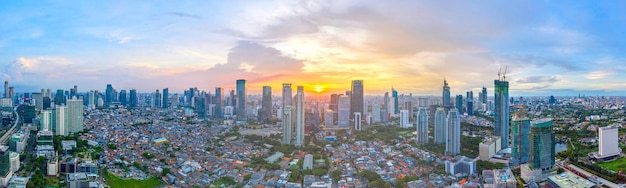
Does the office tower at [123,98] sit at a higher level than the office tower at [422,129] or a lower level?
higher

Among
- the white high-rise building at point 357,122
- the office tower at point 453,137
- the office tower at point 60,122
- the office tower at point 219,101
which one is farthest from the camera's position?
the office tower at point 219,101

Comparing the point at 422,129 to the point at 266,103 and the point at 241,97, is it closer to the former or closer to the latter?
the point at 266,103

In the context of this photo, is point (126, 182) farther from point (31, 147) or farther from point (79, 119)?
point (79, 119)

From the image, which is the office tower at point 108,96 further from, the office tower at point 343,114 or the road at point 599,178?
the road at point 599,178

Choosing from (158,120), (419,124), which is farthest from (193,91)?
(419,124)

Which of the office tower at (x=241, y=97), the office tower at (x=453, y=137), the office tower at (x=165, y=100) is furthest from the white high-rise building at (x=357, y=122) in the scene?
the office tower at (x=165, y=100)

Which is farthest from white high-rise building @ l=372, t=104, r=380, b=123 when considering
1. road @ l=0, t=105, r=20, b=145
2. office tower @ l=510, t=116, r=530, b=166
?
road @ l=0, t=105, r=20, b=145
